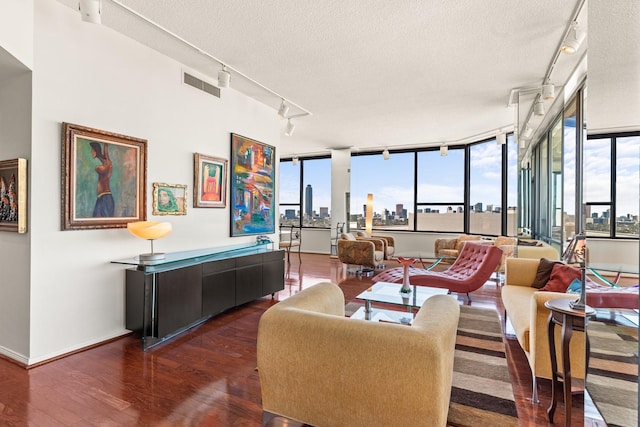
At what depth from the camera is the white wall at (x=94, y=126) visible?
2588 mm

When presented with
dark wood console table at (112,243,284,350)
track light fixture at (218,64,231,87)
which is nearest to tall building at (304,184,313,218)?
dark wood console table at (112,243,284,350)

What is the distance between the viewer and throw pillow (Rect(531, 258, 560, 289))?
337 centimetres

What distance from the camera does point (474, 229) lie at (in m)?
7.84

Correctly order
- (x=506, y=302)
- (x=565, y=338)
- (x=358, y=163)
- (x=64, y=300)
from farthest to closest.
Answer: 1. (x=358, y=163)
2. (x=506, y=302)
3. (x=64, y=300)
4. (x=565, y=338)

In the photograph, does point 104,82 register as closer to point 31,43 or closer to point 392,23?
point 31,43

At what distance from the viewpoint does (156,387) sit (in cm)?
227

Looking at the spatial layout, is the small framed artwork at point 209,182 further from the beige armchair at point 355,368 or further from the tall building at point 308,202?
the tall building at point 308,202

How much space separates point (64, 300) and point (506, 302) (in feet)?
13.5

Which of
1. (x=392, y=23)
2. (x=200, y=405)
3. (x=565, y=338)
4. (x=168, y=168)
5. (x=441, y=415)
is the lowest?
(x=200, y=405)

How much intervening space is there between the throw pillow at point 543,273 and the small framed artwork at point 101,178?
13.9 feet

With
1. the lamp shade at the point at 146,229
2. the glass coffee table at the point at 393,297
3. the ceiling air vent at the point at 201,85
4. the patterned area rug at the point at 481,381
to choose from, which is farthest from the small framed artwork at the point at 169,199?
the patterned area rug at the point at 481,381

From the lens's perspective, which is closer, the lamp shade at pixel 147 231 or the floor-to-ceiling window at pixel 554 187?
the lamp shade at pixel 147 231

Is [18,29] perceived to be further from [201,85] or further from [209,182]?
[209,182]

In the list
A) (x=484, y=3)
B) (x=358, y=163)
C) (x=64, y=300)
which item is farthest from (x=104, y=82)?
(x=358, y=163)
